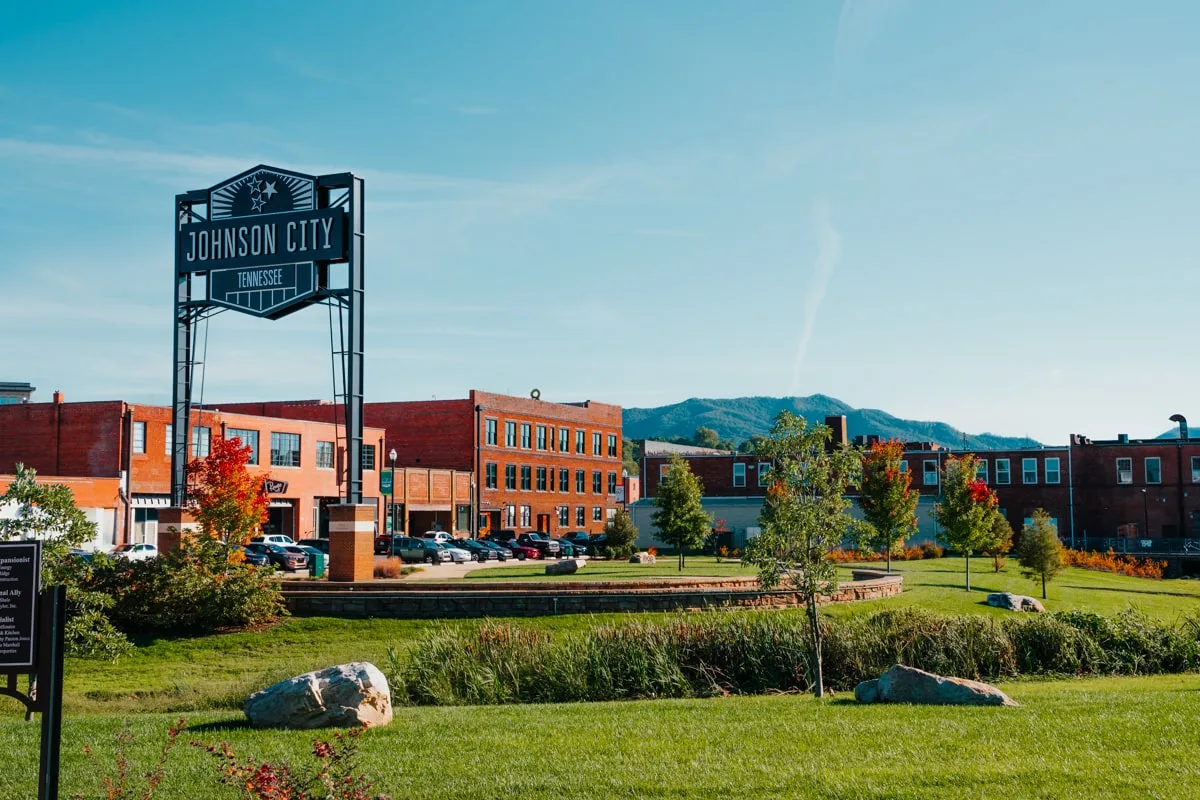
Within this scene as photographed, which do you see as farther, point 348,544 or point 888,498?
point 888,498

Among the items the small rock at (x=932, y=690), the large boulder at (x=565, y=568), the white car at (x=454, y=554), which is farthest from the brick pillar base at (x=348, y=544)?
the white car at (x=454, y=554)

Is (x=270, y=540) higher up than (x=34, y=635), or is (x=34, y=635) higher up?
(x=34, y=635)

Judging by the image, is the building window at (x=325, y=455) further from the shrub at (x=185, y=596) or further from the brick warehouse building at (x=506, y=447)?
the shrub at (x=185, y=596)

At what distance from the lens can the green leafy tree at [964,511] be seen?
131ft

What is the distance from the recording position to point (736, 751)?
11.2 metres

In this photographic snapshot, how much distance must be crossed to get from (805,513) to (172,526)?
60.5ft

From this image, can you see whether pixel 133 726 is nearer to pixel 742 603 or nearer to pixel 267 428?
pixel 742 603

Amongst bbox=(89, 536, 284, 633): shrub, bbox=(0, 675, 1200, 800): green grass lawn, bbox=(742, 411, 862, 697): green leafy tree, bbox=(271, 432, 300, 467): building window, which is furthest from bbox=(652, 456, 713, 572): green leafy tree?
bbox=(0, 675, 1200, 800): green grass lawn

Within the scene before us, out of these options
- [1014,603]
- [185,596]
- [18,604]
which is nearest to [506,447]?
[1014,603]

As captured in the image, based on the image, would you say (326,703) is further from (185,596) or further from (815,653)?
(185,596)

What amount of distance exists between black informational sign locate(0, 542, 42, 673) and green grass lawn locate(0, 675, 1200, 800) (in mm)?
2616

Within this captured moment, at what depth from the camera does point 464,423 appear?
74188 mm

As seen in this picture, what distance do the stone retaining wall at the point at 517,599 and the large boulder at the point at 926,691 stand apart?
10982mm

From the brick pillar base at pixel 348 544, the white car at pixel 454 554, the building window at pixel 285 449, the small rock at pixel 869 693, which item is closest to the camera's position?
the small rock at pixel 869 693
